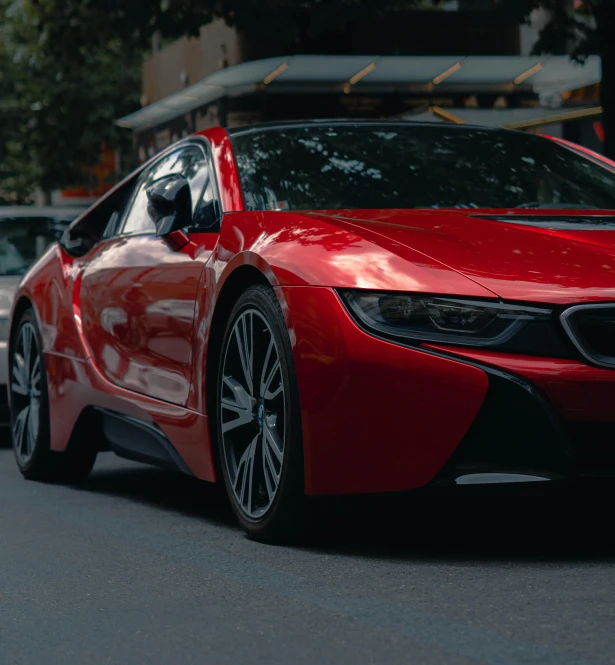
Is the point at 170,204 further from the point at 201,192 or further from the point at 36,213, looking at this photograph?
the point at 36,213

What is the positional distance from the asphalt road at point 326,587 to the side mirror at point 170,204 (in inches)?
42.5

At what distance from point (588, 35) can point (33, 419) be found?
7407mm

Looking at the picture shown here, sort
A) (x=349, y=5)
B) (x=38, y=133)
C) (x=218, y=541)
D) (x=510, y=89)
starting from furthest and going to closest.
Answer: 1. (x=38, y=133)
2. (x=510, y=89)
3. (x=349, y=5)
4. (x=218, y=541)

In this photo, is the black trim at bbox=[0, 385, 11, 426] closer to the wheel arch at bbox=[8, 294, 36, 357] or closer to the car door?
the wheel arch at bbox=[8, 294, 36, 357]

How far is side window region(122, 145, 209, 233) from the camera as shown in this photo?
229 inches

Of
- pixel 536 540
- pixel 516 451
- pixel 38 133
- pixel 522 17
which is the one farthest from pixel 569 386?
pixel 38 133

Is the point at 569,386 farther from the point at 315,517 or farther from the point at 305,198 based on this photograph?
the point at 305,198

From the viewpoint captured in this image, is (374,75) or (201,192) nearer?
(201,192)

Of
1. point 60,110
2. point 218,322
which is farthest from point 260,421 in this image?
point 60,110

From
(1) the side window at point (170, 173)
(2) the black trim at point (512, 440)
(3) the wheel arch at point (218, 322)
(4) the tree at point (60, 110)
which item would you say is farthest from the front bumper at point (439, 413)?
(4) the tree at point (60, 110)

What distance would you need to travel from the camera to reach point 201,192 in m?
5.74

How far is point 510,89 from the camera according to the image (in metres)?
25.9

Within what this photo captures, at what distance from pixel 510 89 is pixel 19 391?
19.5 meters

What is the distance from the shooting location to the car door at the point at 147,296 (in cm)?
547
